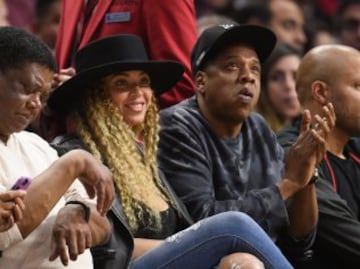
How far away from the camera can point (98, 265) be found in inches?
173

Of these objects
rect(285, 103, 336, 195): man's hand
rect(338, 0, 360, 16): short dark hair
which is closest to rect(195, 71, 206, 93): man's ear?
rect(285, 103, 336, 195): man's hand

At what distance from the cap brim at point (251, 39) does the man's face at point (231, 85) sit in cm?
4

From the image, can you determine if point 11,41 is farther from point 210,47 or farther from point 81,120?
point 210,47

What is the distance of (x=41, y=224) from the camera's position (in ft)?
13.2

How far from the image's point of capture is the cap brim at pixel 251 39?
503cm

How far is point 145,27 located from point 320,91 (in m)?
0.86

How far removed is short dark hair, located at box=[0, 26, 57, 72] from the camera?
4.09 meters

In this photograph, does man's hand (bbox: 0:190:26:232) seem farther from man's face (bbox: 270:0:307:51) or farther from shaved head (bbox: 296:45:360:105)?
man's face (bbox: 270:0:307:51)

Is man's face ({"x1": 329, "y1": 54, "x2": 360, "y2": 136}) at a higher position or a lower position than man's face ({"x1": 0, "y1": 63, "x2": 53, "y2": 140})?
lower

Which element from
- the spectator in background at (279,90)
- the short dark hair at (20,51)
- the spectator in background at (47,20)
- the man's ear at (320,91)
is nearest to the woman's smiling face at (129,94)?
the short dark hair at (20,51)

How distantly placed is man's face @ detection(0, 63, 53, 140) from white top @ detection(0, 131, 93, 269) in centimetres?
8

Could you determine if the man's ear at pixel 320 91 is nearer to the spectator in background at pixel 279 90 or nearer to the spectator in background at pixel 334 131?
the spectator in background at pixel 334 131

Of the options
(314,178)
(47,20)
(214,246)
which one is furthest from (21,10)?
(214,246)

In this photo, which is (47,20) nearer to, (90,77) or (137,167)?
(90,77)
